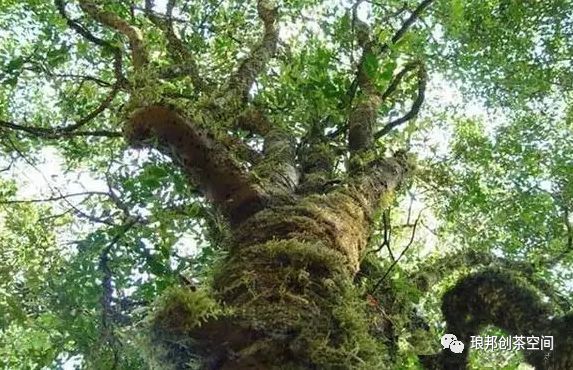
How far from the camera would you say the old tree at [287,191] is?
87.0 inches

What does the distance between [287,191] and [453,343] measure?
1.00 m

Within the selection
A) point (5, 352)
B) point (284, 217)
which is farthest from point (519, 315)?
point (5, 352)

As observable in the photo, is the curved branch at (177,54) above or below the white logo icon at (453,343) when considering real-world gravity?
above

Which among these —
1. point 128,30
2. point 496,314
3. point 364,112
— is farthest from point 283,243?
point 128,30

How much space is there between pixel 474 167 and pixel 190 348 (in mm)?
4827

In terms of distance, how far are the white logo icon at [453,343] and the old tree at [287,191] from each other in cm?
3

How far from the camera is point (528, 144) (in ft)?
20.7

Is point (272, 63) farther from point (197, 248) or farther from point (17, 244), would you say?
point (17, 244)

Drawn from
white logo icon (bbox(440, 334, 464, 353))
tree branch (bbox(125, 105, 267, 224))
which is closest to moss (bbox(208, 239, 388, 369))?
tree branch (bbox(125, 105, 267, 224))

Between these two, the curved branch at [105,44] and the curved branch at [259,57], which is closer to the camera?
the curved branch at [105,44]

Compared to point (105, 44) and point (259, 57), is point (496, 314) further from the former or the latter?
point (105, 44)

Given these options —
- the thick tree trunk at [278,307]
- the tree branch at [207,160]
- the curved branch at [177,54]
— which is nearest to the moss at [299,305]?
the thick tree trunk at [278,307]

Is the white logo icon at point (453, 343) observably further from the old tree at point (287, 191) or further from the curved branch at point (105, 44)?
the curved branch at point (105, 44)

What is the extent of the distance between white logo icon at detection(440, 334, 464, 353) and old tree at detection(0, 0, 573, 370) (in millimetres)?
34
